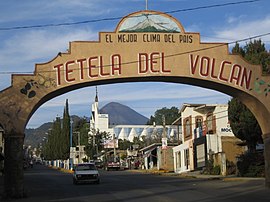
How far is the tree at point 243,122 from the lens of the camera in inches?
1411

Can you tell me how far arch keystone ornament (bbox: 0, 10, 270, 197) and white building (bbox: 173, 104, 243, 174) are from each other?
20.2 meters

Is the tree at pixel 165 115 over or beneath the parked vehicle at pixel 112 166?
over

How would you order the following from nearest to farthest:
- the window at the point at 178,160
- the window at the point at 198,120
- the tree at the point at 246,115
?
the tree at the point at 246,115
the window at the point at 198,120
the window at the point at 178,160

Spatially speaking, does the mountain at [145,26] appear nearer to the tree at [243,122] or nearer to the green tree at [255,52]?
the green tree at [255,52]

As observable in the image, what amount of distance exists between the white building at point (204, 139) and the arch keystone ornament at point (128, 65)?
20159 mm

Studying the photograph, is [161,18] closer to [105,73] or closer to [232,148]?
[105,73]

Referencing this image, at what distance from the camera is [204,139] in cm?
5097

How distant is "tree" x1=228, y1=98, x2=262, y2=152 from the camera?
35.8 m

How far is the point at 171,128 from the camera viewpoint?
122750mm

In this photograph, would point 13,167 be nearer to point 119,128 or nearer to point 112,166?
point 112,166

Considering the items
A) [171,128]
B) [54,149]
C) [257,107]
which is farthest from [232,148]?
[171,128]

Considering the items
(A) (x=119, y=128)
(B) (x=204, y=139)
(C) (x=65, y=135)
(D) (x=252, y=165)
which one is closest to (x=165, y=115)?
(A) (x=119, y=128)

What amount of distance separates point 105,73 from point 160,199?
6.22 m

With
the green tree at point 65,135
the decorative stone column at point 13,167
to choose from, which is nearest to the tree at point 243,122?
the decorative stone column at point 13,167
